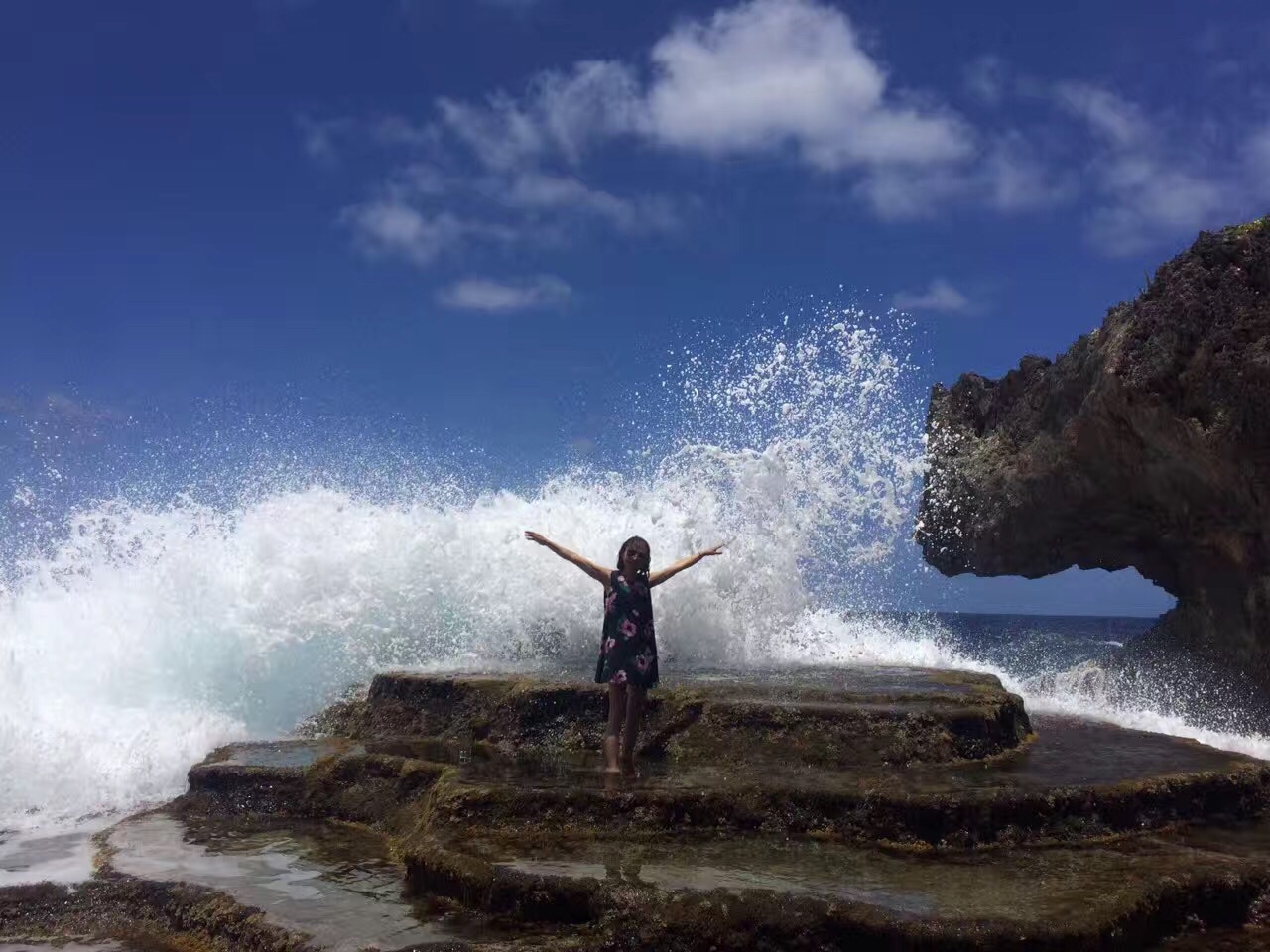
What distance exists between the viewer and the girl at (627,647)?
643 centimetres

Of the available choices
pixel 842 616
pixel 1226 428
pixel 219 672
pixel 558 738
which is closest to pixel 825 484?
pixel 842 616

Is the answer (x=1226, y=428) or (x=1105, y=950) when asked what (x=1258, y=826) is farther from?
(x=1226, y=428)

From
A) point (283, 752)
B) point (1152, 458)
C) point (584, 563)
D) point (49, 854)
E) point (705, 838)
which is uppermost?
point (1152, 458)

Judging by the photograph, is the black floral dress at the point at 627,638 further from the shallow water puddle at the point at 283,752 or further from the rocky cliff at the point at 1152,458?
the rocky cliff at the point at 1152,458

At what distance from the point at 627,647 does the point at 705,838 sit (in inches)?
63.4

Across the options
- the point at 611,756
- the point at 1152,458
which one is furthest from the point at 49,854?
the point at 1152,458

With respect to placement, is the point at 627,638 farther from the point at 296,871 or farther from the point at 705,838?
the point at 296,871

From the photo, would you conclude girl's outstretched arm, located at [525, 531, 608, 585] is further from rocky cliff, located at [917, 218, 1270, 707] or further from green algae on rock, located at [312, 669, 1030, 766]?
rocky cliff, located at [917, 218, 1270, 707]

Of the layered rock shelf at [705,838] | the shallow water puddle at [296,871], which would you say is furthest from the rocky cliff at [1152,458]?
the shallow water puddle at [296,871]

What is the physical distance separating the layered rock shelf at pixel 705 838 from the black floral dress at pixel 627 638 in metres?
0.60

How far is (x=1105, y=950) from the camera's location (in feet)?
12.9

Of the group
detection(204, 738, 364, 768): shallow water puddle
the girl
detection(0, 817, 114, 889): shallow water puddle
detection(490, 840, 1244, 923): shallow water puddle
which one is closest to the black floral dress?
the girl

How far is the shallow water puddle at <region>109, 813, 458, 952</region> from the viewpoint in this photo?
4.30m

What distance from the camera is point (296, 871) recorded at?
532cm
